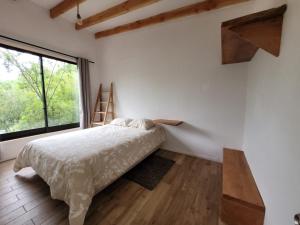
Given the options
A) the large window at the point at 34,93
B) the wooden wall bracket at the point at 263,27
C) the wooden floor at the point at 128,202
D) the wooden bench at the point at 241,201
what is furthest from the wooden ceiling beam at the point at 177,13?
the wooden floor at the point at 128,202

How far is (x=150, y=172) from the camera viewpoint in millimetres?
2182

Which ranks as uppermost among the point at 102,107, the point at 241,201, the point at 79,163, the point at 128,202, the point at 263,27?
the point at 263,27

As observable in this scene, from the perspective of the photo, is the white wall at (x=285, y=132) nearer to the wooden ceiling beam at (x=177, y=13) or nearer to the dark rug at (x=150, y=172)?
the dark rug at (x=150, y=172)

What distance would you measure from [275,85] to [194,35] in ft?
6.47

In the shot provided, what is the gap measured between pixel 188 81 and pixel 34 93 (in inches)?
120

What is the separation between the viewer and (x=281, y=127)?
2.79ft

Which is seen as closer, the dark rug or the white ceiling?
the dark rug

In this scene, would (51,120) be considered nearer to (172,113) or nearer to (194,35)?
(172,113)

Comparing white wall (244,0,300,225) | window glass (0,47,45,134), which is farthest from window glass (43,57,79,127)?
white wall (244,0,300,225)

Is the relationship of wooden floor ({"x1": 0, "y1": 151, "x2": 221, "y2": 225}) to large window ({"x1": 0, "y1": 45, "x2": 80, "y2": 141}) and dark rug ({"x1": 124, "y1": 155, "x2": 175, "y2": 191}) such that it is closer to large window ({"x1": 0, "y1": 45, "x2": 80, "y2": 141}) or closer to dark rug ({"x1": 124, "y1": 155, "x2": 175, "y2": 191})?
dark rug ({"x1": 124, "y1": 155, "x2": 175, "y2": 191})

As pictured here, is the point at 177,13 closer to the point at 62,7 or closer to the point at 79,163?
the point at 62,7

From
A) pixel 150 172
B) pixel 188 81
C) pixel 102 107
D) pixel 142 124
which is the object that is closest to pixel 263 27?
pixel 188 81

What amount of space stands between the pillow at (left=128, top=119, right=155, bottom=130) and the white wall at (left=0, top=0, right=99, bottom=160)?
6.86 ft

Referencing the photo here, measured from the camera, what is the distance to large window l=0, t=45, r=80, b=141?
7.95 feet
